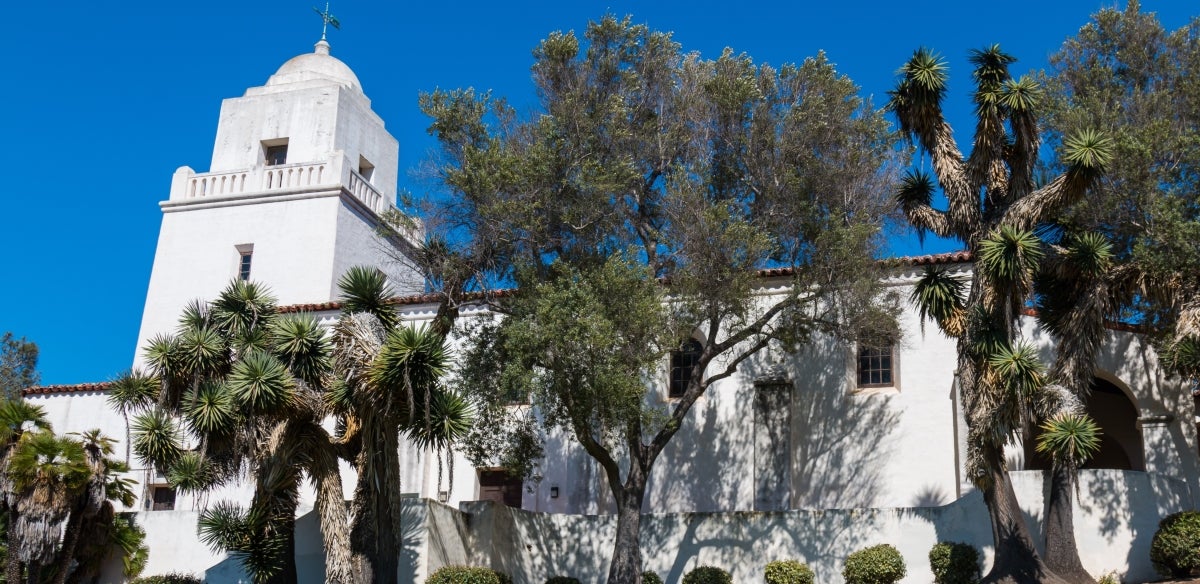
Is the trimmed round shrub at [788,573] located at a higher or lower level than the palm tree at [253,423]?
lower

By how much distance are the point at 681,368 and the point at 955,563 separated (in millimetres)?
8173

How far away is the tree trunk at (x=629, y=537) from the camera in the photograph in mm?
21406

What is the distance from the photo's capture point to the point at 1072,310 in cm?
2039

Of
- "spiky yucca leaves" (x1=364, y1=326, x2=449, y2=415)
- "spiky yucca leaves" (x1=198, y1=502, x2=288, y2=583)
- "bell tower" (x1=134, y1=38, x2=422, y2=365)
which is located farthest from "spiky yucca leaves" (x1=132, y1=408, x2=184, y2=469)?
"bell tower" (x1=134, y1=38, x2=422, y2=365)

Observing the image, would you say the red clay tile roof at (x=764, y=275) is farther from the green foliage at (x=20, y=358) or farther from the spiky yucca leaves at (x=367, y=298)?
the green foliage at (x=20, y=358)

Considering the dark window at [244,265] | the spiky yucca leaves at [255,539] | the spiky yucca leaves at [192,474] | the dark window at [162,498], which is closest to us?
the spiky yucca leaves at [192,474]

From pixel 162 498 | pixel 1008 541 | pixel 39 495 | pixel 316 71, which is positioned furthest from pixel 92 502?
pixel 316 71

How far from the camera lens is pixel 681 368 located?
88.6 feet

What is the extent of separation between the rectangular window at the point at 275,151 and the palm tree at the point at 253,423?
1460cm

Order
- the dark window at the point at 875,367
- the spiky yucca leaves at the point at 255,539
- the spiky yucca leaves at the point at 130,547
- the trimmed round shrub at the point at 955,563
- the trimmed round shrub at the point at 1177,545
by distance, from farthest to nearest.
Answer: the dark window at the point at 875,367 → the spiky yucca leaves at the point at 130,547 → the trimmed round shrub at the point at 955,563 → the spiky yucca leaves at the point at 255,539 → the trimmed round shrub at the point at 1177,545

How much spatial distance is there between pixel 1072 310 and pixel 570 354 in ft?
27.7

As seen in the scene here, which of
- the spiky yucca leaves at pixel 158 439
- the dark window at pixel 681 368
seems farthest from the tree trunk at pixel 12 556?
the dark window at pixel 681 368

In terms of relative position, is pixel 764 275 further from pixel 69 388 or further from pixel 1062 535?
pixel 69 388

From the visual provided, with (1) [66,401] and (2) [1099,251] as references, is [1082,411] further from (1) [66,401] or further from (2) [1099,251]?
(1) [66,401]
